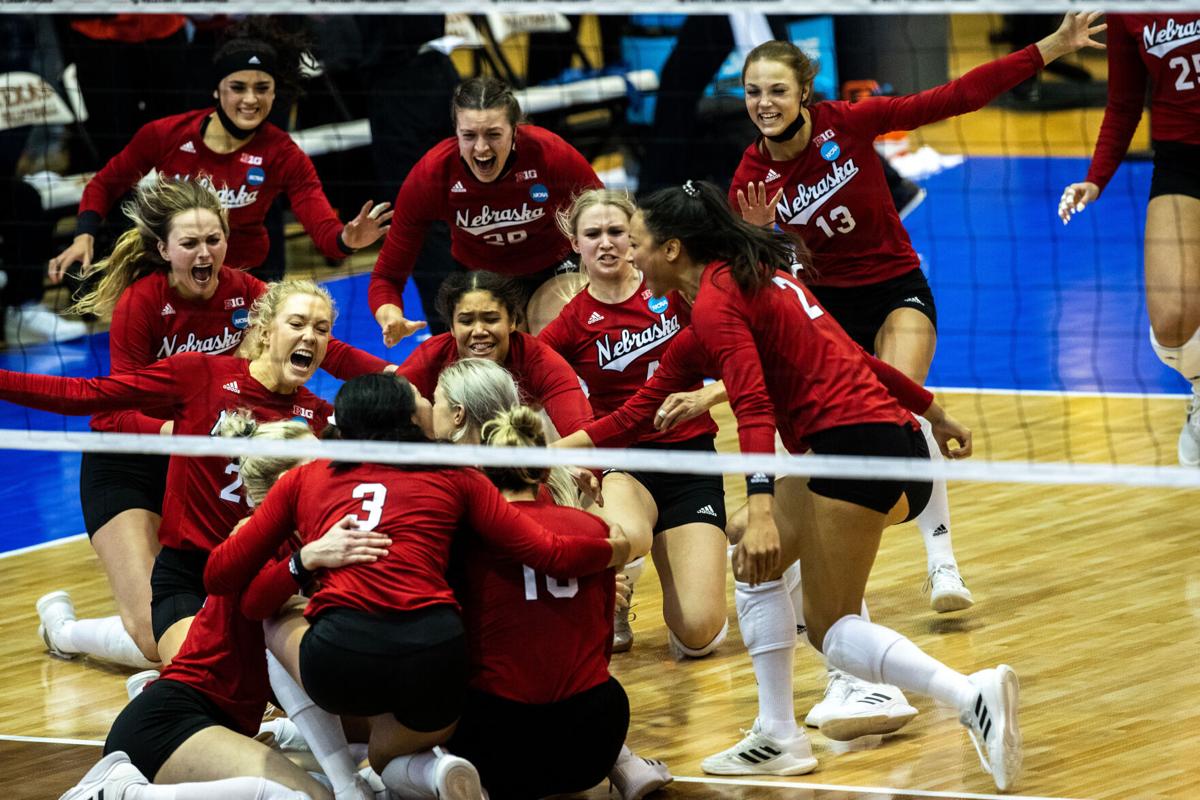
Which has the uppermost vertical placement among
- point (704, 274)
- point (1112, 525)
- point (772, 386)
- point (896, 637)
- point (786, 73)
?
point (786, 73)

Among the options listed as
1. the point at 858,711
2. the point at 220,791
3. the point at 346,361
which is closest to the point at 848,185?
the point at 346,361

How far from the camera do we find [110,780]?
453cm

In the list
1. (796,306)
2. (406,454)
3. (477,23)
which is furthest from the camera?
(477,23)

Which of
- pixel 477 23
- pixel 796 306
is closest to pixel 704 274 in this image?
pixel 796 306

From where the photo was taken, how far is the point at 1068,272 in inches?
445

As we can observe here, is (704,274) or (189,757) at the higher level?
Result: (704,274)

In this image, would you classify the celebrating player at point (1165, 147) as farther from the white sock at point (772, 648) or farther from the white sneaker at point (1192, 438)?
the white sock at point (772, 648)

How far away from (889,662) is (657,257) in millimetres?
1284

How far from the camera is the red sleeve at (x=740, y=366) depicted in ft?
15.2

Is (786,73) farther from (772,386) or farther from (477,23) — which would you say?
(477,23)

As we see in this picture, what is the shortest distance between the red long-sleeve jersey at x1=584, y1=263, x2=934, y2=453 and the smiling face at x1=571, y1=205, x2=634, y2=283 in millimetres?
1283

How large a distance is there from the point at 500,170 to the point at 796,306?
2.24 metres

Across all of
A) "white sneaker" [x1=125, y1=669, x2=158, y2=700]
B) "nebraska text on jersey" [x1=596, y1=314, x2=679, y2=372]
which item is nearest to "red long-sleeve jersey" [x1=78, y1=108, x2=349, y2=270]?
"nebraska text on jersey" [x1=596, y1=314, x2=679, y2=372]

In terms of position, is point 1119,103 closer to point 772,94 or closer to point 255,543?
point 772,94
